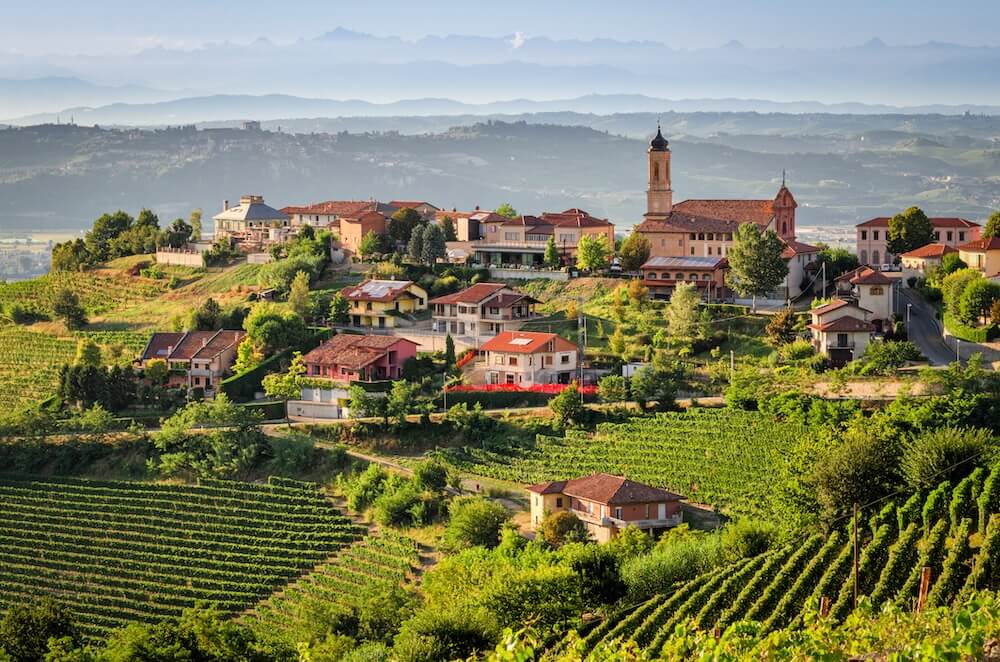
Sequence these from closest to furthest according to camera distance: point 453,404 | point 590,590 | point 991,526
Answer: point 991,526
point 590,590
point 453,404

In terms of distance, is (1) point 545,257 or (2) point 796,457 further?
(1) point 545,257

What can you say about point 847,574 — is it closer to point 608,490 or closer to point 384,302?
point 608,490

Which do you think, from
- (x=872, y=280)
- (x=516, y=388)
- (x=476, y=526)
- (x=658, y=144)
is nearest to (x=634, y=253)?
(x=658, y=144)

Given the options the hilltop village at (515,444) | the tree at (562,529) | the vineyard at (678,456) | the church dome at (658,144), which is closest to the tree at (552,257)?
the hilltop village at (515,444)

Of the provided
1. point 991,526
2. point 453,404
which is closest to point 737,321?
point 453,404

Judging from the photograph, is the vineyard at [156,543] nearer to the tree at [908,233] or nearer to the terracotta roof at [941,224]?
the tree at [908,233]

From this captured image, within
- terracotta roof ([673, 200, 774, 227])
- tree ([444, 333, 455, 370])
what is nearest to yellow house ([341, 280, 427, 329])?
tree ([444, 333, 455, 370])

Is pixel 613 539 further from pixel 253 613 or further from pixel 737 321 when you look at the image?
pixel 737 321
